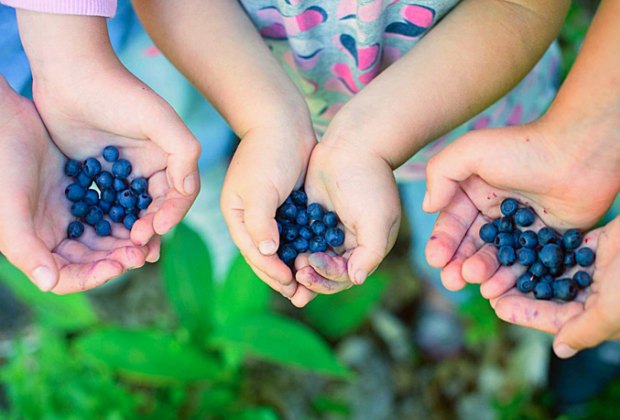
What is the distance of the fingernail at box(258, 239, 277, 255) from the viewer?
3.84ft

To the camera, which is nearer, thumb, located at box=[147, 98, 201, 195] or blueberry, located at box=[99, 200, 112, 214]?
thumb, located at box=[147, 98, 201, 195]

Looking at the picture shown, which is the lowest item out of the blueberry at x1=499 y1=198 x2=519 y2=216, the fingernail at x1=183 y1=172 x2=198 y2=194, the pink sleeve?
the blueberry at x1=499 y1=198 x2=519 y2=216

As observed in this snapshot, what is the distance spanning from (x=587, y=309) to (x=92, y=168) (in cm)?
90

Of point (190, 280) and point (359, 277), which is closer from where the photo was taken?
point (359, 277)

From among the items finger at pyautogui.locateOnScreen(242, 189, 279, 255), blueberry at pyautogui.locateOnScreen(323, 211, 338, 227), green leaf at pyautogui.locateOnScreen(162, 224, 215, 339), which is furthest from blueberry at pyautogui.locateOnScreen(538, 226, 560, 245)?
green leaf at pyautogui.locateOnScreen(162, 224, 215, 339)

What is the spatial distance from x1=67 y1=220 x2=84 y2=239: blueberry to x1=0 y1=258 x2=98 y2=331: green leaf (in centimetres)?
96

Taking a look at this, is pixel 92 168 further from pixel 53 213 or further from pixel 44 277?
pixel 44 277

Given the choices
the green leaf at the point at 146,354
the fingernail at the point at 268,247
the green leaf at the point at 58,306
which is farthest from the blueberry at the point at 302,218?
the green leaf at the point at 58,306

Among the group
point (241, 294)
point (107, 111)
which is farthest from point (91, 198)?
point (241, 294)

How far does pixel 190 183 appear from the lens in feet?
3.95

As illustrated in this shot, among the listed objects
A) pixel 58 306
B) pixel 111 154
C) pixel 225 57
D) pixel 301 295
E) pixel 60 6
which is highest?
pixel 60 6

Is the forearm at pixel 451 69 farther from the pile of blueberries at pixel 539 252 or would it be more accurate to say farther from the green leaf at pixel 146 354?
the green leaf at pixel 146 354

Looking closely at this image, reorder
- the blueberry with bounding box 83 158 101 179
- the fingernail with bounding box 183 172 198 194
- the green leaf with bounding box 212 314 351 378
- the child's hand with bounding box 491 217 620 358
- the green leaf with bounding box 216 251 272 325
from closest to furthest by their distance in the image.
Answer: the child's hand with bounding box 491 217 620 358 < the fingernail with bounding box 183 172 198 194 < the blueberry with bounding box 83 158 101 179 < the green leaf with bounding box 212 314 351 378 < the green leaf with bounding box 216 251 272 325

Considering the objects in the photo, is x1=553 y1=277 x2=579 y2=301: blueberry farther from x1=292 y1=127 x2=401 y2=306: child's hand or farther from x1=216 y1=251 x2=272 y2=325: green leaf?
x1=216 y1=251 x2=272 y2=325: green leaf
